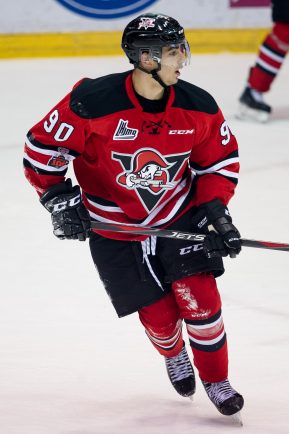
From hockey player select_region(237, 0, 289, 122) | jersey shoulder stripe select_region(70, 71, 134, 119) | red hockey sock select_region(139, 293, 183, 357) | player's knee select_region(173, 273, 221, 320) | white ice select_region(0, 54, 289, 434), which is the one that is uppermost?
jersey shoulder stripe select_region(70, 71, 134, 119)

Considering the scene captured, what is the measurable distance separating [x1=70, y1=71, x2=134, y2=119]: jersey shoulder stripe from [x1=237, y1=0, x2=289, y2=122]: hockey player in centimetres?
373

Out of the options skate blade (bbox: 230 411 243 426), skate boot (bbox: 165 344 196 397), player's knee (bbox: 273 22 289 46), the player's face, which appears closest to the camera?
the player's face

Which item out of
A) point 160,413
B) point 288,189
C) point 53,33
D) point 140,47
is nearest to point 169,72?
point 140,47

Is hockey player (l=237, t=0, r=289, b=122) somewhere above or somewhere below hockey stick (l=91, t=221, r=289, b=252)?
below

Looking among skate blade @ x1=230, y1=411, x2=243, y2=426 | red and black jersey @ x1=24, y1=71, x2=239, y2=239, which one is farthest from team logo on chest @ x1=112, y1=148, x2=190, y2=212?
skate blade @ x1=230, y1=411, x2=243, y2=426

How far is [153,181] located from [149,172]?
0.12 feet

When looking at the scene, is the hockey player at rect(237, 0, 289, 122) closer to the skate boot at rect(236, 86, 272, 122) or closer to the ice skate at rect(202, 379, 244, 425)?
the skate boot at rect(236, 86, 272, 122)

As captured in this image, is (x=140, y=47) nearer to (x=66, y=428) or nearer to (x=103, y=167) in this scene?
(x=103, y=167)

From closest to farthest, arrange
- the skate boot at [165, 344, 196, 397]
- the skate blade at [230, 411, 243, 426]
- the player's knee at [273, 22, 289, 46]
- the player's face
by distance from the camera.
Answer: the player's face
the skate blade at [230, 411, 243, 426]
the skate boot at [165, 344, 196, 397]
the player's knee at [273, 22, 289, 46]

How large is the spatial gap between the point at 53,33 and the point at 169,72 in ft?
16.3

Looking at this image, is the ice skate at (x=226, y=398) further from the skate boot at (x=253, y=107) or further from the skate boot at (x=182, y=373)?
the skate boot at (x=253, y=107)

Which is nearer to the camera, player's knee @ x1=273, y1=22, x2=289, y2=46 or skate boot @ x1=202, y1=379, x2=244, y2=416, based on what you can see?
skate boot @ x1=202, y1=379, x2=244, y2=416

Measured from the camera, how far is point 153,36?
9.49 ft

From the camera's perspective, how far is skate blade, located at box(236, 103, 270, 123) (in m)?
6.61
